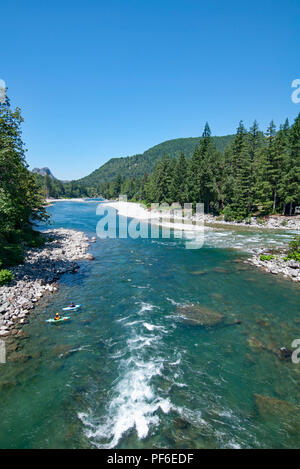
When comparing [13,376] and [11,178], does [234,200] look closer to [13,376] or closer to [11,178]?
[11,178]

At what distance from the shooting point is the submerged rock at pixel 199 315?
50.2ft

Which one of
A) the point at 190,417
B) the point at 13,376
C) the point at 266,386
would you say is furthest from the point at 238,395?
the point at 13,376

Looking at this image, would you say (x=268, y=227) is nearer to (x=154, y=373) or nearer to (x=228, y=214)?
(x=228, y=214)

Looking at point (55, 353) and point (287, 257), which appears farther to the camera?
point (287, 257)

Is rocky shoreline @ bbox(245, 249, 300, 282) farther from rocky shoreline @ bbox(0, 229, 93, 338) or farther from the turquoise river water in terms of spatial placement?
rocky shoreline @ bbox(0, 229, 93, 338)

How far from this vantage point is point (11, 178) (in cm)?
2020

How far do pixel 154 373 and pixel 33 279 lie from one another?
47.1 feet

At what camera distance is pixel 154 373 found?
1120 cm

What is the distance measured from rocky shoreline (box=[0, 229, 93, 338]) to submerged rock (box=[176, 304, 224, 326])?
10673 mm

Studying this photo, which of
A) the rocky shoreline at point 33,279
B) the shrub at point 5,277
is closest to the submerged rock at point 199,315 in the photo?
the rocky shoreline at point 33,279

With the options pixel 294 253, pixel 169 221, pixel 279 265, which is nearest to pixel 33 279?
pixel 279 265

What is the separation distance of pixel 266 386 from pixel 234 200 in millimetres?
51901

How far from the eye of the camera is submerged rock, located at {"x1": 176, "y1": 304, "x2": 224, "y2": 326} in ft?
50.2

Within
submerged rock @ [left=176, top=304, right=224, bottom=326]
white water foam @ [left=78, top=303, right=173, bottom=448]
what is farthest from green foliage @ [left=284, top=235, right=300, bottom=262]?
white water foam @ [left=78, top=303, right=173, bottom=448]
